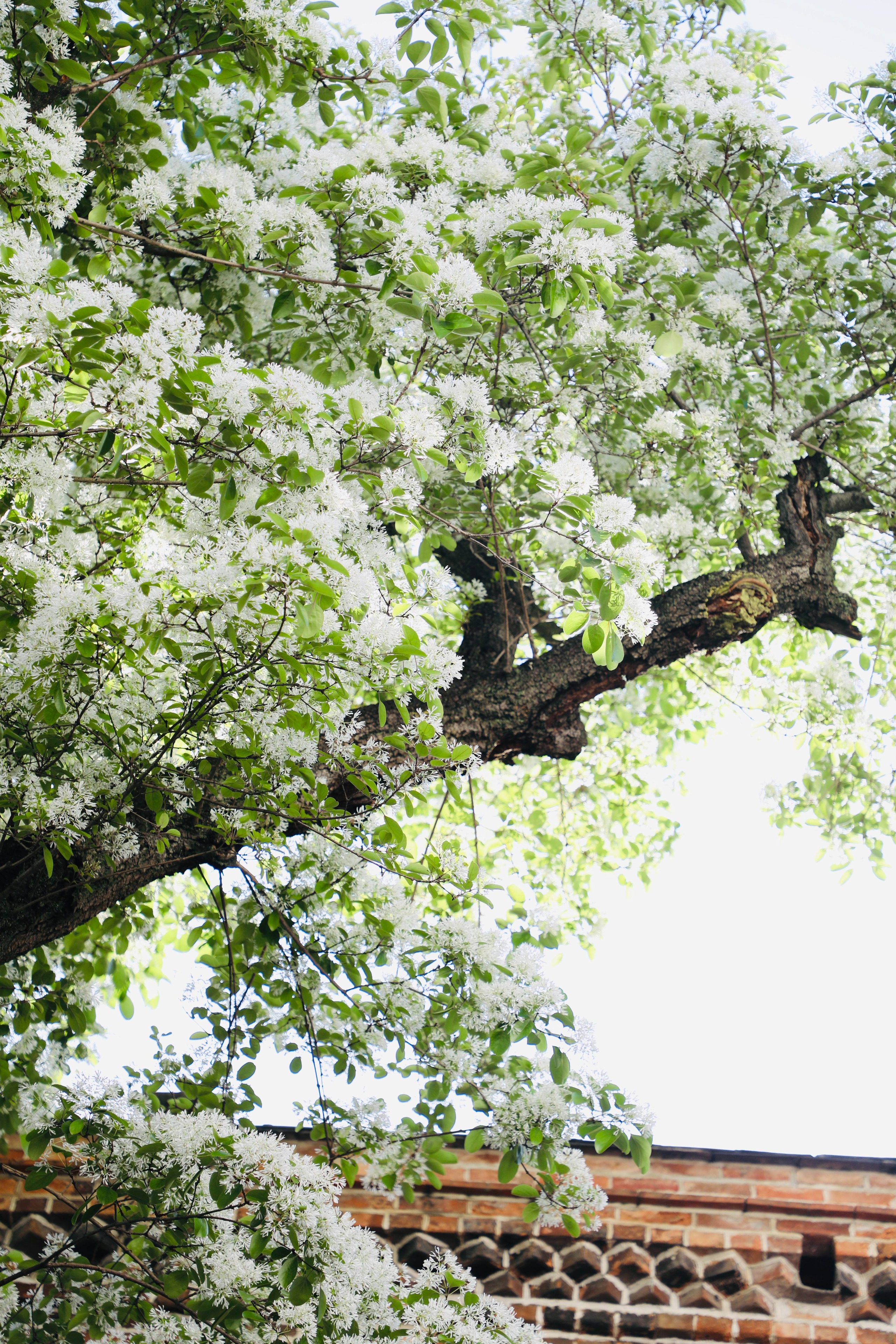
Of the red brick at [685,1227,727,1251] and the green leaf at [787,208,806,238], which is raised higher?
the green leaf at [787,208,806,238]

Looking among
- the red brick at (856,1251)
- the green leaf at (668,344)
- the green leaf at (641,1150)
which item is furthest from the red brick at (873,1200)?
the green leaf at (668,344)

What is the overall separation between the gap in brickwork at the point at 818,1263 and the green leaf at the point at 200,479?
11.1 ft

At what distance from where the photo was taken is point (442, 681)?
3014mm

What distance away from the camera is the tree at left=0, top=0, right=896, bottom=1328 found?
2.72 meters

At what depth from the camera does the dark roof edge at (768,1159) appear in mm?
3879

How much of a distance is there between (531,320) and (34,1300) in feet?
14.4

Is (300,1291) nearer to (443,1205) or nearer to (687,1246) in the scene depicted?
(443,1205)

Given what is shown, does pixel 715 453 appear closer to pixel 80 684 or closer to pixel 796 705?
pixel 796 705

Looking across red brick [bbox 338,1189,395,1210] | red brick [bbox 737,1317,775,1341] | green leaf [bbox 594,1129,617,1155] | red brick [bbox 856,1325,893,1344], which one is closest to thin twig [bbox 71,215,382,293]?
green leaf [bbox 594,1129,617,1155]

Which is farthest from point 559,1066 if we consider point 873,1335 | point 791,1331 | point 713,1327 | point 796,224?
point 796,224

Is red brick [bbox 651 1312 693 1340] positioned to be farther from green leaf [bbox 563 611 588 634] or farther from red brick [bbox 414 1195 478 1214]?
green leaf [bbox 563 611 588 634]

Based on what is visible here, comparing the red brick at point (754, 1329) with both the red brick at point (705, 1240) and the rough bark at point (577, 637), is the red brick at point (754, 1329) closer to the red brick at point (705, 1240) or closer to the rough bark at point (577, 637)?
the red brick at point (705, 1240)

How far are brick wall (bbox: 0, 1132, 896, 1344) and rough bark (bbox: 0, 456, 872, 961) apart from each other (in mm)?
1638

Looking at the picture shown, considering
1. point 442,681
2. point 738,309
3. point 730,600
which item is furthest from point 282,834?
point 738,309
